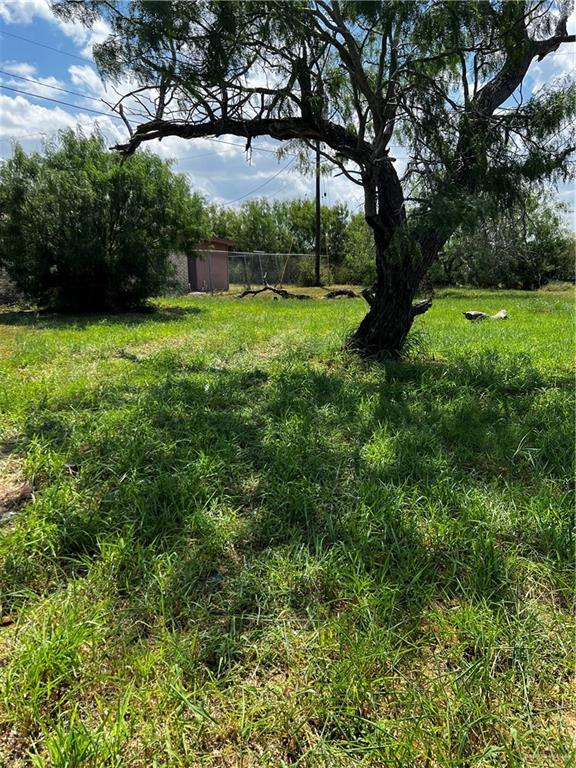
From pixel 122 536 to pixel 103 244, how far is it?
26.6 feet

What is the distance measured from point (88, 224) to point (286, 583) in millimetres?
8516

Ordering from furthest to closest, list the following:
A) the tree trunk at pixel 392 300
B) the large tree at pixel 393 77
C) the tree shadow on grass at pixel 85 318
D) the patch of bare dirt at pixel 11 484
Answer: the tree shadow on grass at pixel 85 318
the tree trunk at pixel 392 300
the large tree at pixel 393 77
the patch of bare dirt at pixel 11 484

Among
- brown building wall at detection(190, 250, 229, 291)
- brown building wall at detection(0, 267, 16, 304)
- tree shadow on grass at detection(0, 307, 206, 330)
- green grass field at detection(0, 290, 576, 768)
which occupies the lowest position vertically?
green grass field at detection(0, 290, 576, 768)

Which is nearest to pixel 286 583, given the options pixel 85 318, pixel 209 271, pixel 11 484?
pixel 11 484

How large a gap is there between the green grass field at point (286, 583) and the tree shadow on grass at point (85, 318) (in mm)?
4340

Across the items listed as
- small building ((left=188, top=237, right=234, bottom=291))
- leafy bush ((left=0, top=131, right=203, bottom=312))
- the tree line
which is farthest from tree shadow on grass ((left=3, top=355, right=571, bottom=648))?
small building ((left=188, top=237, right=234, bottom=291))

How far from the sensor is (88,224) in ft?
26.9

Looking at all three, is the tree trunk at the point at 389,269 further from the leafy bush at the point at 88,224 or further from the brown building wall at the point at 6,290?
the brown building wall at the point at 6,290

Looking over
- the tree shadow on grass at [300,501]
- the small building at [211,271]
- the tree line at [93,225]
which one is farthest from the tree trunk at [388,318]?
the small building at [211,271]

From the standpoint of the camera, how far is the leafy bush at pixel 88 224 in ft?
26.3

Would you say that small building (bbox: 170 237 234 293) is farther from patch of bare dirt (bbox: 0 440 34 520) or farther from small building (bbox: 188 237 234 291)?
patch of bare dirt (bbox: 0 440 34 520)

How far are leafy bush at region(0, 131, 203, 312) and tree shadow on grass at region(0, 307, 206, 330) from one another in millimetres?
364

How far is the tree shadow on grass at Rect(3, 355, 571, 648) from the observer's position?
1.47 metres

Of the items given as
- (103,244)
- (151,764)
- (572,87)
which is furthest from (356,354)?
(103,244)
